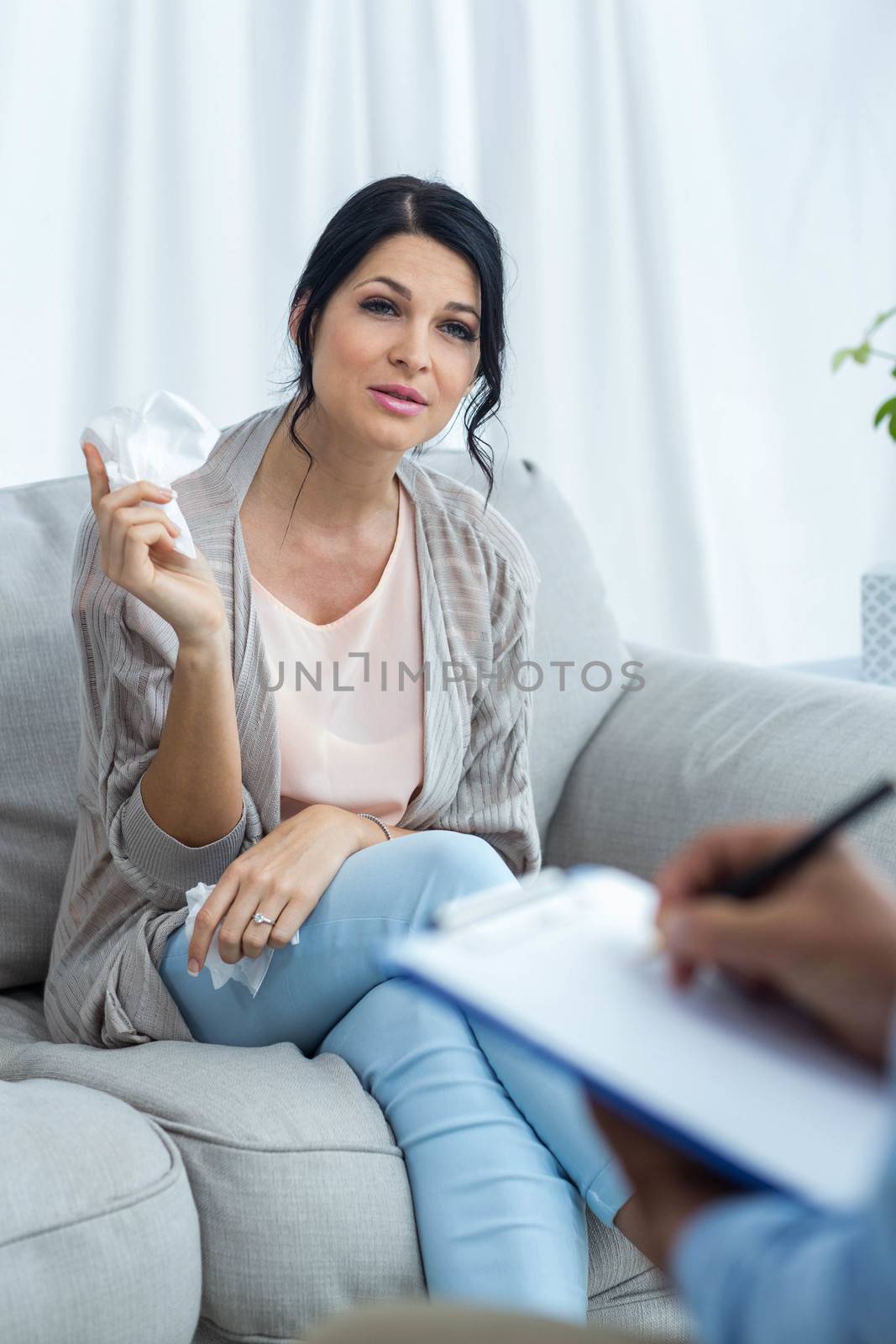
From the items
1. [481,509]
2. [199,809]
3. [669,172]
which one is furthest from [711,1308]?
[669,172]

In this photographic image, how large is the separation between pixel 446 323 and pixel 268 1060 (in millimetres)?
831

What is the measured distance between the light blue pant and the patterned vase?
1.17 metres

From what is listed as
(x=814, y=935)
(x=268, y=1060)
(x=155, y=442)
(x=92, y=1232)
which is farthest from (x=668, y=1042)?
(x=155, y=442)

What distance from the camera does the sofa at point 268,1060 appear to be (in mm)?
974

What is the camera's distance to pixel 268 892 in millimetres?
1235

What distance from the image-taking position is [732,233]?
2.78 m

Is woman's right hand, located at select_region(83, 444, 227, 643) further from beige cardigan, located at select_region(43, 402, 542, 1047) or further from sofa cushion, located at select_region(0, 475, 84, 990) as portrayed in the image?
sofa cushion, located at select_region(0, 475, 84, 990)

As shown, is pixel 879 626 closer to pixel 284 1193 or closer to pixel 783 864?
pixel 284 1193

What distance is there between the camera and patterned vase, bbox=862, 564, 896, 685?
2170 millimetres

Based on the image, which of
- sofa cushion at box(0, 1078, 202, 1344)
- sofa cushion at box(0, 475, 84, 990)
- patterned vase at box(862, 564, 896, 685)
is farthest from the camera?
patterned vase at box(862, 564, 896, 685)

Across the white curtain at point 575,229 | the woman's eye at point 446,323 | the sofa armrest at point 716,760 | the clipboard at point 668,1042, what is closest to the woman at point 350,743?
the woman's eye at point 446,323

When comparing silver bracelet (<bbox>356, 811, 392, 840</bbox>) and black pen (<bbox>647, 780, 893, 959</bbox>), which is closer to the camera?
black pen (<bbox>647, 780, 893, 959</bbox>)

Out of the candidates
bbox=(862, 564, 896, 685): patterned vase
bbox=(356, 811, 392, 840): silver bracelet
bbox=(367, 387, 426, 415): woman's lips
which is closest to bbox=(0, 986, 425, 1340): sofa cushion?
bbox=(356, 811, 392, 840): silver bracelet

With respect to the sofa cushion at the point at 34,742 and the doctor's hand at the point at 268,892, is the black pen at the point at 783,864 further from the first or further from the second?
the sofa cushion at the point at 34,742
